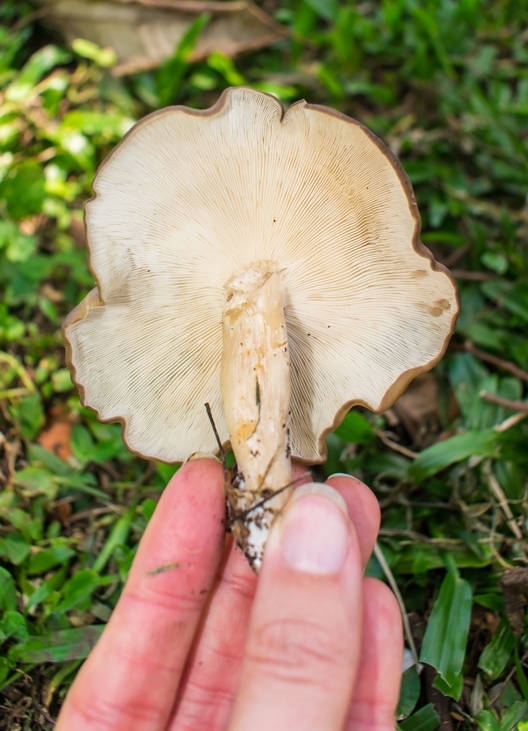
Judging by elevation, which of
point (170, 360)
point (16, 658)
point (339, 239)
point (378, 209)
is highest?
point (378, 209)

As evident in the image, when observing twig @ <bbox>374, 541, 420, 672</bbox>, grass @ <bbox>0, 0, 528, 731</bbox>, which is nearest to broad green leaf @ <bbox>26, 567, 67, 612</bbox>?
grass @ <bbox>0, 0, 528, 731</bbox>

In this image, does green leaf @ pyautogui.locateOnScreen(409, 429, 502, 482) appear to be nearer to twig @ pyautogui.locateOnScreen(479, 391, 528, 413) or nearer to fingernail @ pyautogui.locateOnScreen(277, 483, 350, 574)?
twig @ pyautogui.locateOnScreen(479, 391, 528, 413)

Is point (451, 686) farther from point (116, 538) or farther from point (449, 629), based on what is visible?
point (116, 538)

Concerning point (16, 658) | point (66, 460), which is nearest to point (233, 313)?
point (66, 460)

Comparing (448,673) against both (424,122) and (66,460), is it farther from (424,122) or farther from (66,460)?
(424,122)

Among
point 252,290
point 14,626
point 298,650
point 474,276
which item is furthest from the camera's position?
point 474,276

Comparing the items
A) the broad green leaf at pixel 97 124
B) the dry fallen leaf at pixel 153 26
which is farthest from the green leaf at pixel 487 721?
the dry fallen leaf at pixel 153 26

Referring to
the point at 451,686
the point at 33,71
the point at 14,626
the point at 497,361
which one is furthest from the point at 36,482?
the point at 33,71
